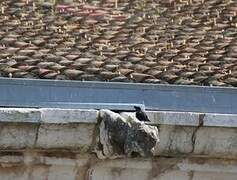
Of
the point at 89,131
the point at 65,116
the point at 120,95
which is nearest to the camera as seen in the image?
the point at 65,116

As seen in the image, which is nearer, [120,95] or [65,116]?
[65,116]

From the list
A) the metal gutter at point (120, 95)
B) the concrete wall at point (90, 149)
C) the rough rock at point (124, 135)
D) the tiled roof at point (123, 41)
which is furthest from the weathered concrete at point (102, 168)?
the tiled roof at point (123, 41)

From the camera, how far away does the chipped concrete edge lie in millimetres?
5531

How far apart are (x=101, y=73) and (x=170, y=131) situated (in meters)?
1.14

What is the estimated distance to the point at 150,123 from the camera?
573 centimetres

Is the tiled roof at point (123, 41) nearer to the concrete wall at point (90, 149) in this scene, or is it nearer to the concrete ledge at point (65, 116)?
the concrete wall at point (90, 149)

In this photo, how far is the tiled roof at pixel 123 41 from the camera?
6.80 meters

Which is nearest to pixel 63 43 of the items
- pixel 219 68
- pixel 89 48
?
pixel 89 48

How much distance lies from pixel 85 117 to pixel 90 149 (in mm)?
270

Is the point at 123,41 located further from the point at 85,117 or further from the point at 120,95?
the point at 85,117

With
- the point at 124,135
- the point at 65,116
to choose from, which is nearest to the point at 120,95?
the point at 124,135

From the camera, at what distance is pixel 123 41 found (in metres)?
7.71

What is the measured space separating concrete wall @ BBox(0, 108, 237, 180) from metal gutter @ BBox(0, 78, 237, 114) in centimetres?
44

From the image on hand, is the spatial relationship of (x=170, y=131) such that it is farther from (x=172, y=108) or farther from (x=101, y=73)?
(x=101, y=73)
